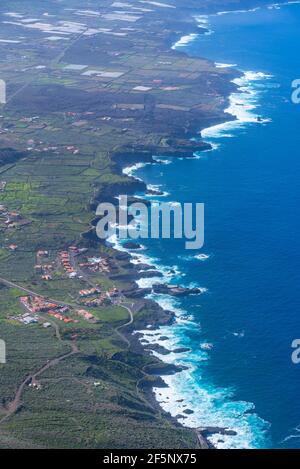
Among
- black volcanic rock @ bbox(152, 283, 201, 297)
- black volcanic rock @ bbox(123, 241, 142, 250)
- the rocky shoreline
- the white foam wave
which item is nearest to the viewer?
the rocky shoreline

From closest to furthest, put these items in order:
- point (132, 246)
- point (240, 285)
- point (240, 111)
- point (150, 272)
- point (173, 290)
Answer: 1. point (173, 290)
2. point (240, 285)
3. point (150, 272)
4. point (132, 246)
5. point (240, 111)

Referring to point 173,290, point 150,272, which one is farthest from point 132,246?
point 173,290

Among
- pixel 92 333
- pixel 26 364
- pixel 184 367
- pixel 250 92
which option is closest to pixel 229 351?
pixel 184 367

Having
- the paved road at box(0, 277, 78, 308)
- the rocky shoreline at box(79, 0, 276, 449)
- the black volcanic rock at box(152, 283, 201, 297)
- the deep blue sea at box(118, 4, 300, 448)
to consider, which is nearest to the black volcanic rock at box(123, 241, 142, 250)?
the rocky shoreline at box(79, 0, 276, 449)

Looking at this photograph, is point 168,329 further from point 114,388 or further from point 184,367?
point 114,388

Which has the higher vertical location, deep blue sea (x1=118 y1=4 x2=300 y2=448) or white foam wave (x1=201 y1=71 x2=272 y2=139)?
white foam wave (x1=201 y1=71 x2=272 y2=139)

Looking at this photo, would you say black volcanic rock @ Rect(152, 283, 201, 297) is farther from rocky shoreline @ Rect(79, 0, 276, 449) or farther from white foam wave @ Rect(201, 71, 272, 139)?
white foam wave @ Rect(201, 71, 272, 139)

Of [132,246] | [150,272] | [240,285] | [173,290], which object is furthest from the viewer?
[132,246]

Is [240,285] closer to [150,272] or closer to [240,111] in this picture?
[150,272]

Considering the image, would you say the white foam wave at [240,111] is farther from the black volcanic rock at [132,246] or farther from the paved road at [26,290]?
the paved road at [26,290]
